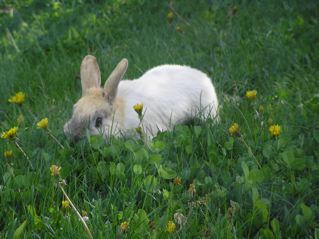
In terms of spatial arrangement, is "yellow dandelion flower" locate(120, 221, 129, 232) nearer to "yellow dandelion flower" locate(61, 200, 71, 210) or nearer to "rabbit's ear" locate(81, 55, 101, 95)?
"yellow dandelion flower" locate(61, 200, 71, 210)

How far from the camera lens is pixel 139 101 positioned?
4133 millimetres

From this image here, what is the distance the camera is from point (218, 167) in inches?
125

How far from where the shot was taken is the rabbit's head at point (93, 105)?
3.67m

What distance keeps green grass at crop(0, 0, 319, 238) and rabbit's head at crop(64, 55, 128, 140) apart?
0.42 ft

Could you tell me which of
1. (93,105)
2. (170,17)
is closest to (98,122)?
(93,105)

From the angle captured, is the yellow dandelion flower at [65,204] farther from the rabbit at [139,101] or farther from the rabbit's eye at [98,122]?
the rabbit's eye at [98,122]

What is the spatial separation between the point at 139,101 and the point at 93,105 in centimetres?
44

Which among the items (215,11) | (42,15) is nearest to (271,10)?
(215,11)

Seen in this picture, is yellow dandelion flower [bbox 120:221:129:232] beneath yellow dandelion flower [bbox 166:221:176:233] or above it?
above

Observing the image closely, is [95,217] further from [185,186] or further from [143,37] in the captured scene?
[143,37]

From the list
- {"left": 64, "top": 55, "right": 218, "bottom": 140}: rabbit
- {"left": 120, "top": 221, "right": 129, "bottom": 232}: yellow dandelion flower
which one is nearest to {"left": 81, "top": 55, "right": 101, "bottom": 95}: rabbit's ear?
{"left": 64, "top": 55, "right": 218, "bottom": 140}: rabbit

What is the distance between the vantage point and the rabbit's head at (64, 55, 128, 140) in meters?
3.67

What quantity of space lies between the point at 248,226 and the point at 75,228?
0.76 metres

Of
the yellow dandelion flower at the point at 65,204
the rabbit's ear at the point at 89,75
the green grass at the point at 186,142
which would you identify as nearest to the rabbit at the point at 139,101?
the rabbit's ear at the point at 89,75
